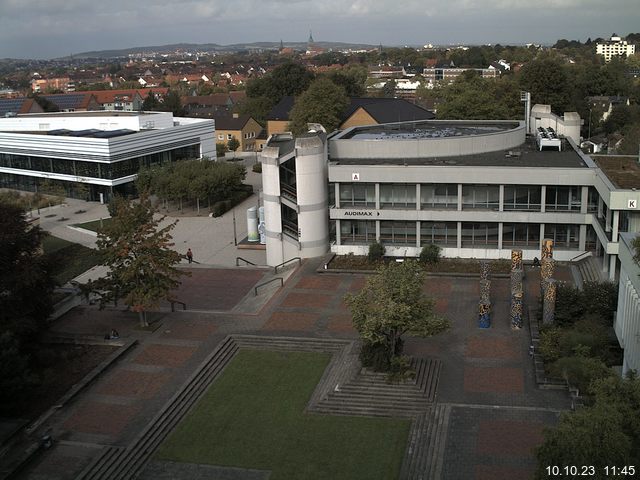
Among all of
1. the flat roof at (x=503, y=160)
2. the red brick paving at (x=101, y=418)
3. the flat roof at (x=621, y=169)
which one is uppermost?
the flat roof at (x=503, y=160)

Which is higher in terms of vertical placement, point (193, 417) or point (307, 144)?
point (307, 144)

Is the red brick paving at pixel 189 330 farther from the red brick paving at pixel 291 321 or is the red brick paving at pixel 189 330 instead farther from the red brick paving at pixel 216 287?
the red brick paving at pixel 291 321

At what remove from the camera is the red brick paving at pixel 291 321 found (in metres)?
34.2

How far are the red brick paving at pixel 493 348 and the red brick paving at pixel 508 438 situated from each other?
5576 mm

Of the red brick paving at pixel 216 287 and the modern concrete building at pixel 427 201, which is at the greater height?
the modern concrete building at pixel 427 201

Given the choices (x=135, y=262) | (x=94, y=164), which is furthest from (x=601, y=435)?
(x=94, y=164)

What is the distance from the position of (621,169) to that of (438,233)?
11351 millimetres

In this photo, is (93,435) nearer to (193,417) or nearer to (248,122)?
(193,417)

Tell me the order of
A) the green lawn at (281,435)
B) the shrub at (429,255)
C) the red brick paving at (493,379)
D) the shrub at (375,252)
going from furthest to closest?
the shrub at (375,252) → the shrub at (429,255) → the red brick paving at (493,379) → the green lawn at (281,435)

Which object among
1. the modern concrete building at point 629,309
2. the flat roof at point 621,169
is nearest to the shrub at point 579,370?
the modern concrete building at point 629,309

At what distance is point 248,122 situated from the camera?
337 feet

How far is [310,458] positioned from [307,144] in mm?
23730

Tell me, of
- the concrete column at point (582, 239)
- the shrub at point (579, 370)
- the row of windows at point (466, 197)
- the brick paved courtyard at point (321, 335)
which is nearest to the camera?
the shrub at point (579, 370)

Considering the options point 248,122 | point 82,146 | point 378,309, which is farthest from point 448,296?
point 248,122
